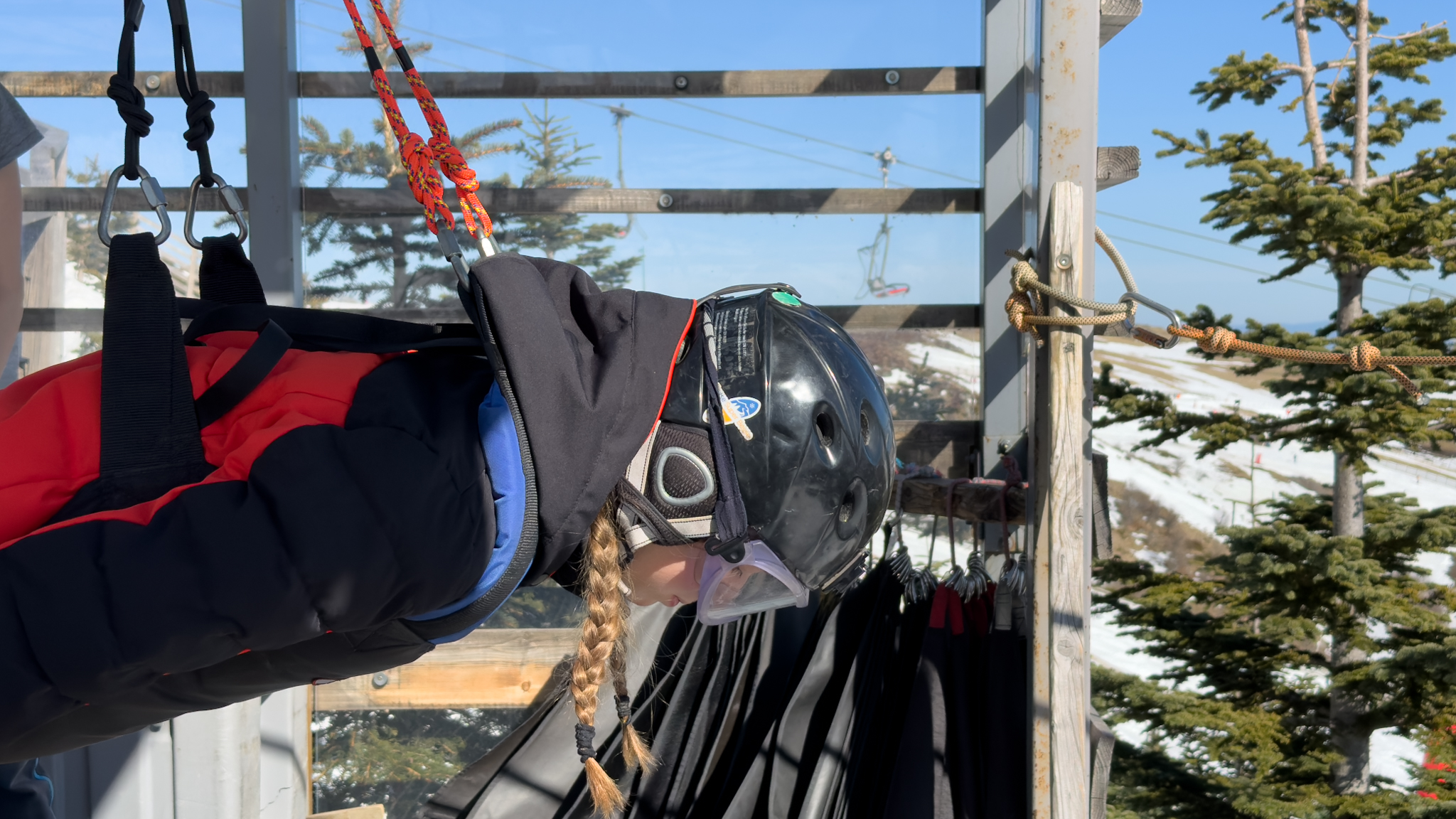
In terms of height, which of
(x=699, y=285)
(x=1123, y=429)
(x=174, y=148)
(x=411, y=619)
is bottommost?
(x=1123, y=429)

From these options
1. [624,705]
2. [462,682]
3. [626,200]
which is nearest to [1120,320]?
[624,705]

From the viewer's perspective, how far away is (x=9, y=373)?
275 centimetres

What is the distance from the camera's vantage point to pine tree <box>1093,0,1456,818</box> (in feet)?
15.4

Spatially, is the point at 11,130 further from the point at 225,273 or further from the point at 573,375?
the point at 573,375

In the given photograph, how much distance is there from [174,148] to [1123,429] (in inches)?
933

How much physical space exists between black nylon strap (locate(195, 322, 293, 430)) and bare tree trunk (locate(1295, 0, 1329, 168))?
21.2 ft

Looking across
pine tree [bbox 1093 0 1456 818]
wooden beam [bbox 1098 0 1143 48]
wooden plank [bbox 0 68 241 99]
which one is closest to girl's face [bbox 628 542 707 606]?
wooden beam [bbox 1098 0 1143 48]

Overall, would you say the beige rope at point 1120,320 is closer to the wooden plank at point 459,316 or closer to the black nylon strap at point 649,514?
the black nylon strap at point 649,514

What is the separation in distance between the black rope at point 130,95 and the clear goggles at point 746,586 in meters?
0.80

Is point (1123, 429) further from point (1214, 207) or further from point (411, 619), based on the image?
point (411, 619)

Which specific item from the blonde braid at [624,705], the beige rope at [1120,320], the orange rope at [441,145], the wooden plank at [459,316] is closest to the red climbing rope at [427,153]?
the orange rope at [441,145]

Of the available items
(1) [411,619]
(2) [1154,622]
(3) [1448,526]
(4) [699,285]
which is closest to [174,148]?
(4) [699,285]

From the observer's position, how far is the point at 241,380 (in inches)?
34.5

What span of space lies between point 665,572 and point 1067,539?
0.82m
